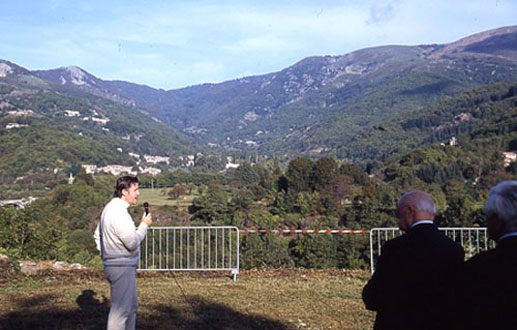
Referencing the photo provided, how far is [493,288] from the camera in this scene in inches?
91.3

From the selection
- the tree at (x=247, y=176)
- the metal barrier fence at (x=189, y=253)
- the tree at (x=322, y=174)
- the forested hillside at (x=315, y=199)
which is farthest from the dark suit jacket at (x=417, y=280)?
the tree at (x=247, y=176)

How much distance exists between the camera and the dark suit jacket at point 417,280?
270cm

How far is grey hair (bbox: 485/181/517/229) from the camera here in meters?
2.44

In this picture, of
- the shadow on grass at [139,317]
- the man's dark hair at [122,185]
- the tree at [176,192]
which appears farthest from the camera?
the tree at [176,192]

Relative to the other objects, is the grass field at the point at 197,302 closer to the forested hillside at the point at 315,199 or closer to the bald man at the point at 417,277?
the bald man at the point at 417,277

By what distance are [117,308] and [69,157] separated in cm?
12482

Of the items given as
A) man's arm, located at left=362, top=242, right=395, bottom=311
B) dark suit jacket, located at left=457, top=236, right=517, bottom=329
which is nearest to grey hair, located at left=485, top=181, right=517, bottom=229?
dark suit jacket, located at left=457, top=236, right=517, bottom=329

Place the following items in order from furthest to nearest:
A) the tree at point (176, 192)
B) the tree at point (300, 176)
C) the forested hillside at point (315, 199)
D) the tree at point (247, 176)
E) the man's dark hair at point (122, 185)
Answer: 1. the tree at point (247, 176)
2. the tree at point (176, 192)
3. the tree at point (300, 176)
4. the forested hillside at point (315, 199)
5. the man's dark hair at point (122, 185)

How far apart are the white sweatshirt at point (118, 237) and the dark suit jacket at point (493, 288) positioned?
270cm

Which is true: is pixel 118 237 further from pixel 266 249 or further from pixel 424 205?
pixel 266 249

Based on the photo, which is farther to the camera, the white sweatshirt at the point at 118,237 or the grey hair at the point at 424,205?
the white sweatshirt at the point at 118,237

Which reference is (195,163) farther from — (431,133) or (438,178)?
(438,178)

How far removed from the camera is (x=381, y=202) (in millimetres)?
63656

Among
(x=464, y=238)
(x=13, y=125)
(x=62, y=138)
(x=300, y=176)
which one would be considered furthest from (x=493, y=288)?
(x=13, y=125)
